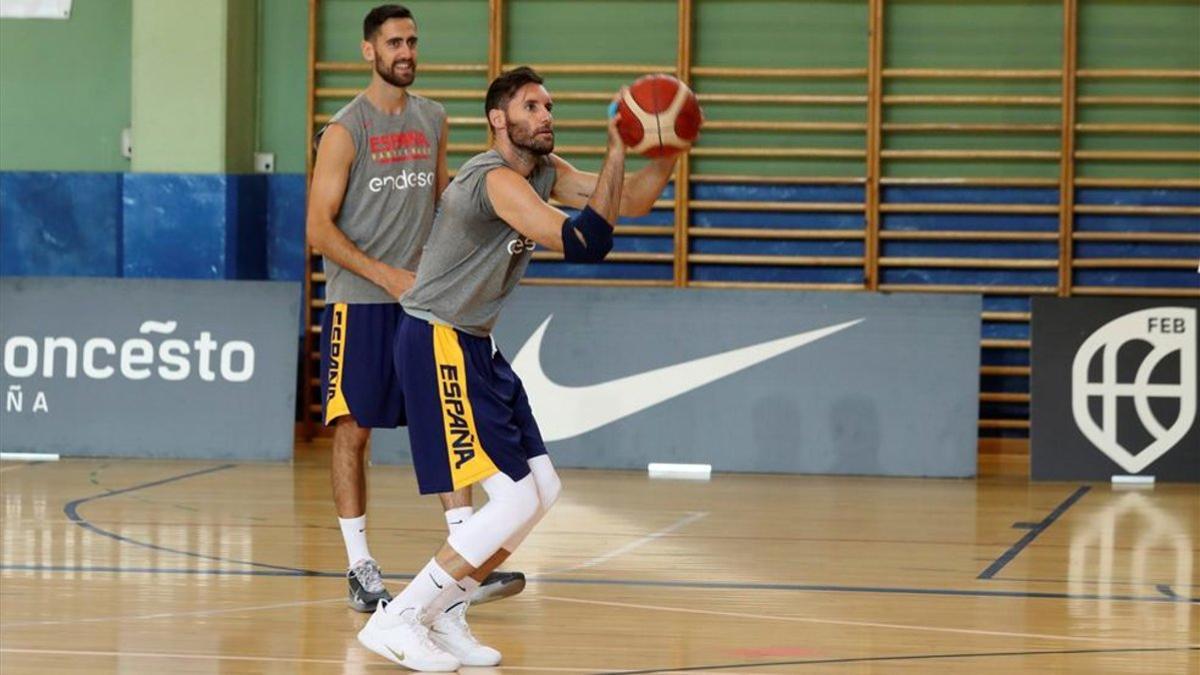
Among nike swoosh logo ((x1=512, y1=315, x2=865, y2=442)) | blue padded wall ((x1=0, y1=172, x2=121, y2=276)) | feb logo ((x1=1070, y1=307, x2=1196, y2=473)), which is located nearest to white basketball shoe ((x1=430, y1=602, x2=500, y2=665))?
nike swoosh logo ((x1=512, y1=315, x2=865, y2=442))

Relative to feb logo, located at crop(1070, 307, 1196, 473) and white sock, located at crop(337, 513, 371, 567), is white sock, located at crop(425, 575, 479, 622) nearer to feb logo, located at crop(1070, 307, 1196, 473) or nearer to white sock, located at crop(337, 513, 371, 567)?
white sock, located at crop(337, 513, 371, 567)

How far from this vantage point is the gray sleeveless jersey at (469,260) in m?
4.66

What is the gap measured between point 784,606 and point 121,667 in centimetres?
194

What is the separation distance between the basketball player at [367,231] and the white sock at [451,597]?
0.97 meters

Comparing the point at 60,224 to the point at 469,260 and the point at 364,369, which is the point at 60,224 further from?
the point at 469,260

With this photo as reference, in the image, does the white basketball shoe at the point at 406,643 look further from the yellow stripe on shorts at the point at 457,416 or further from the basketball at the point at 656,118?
the basketball at the point at 656,118

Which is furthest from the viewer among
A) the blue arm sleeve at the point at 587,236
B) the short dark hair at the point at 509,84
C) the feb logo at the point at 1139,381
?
the feb logo at the point at 1139,381

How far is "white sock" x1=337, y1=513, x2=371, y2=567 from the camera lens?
552cm

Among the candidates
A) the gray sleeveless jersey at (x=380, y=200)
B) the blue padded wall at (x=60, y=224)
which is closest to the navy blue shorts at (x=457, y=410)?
the gray sleeveless jersey at (x=380, y=200)

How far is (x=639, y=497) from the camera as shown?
8406 mm

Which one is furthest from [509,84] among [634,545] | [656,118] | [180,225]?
[180,225]

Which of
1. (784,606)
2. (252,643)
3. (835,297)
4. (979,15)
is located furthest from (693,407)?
(252,643)

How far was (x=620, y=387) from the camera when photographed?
9484mm

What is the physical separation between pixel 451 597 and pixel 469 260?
32.0 inches
